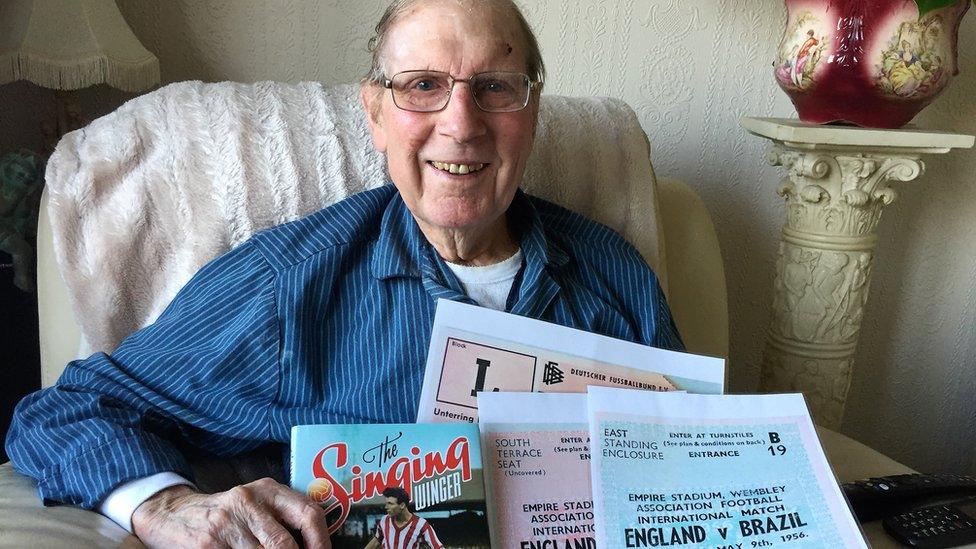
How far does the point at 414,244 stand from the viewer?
3.20 feet

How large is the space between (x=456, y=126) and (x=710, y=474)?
1.48ft

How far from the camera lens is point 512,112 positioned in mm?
932

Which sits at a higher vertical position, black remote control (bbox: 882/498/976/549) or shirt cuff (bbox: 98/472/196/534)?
shirt cuff (bbox: 98/472/196/534)

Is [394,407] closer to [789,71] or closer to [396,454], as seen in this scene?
[396,454]

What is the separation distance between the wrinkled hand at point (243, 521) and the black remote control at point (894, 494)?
61cm

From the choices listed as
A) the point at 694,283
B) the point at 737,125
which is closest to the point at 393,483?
the point at 694,283

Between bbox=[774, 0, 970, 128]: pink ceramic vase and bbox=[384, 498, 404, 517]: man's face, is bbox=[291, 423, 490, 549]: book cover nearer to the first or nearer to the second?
bbox=[384, 498, 404, 517]: man's face

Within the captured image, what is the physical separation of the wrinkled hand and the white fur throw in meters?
0.36

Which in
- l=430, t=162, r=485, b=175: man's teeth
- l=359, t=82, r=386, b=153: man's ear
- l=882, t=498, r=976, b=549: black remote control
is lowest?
l=882, t=498, r=976, b=549: black remote control

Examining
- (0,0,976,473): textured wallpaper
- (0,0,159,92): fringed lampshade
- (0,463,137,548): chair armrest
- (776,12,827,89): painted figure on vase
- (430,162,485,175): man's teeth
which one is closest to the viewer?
(0,463,137,548): chair armrest

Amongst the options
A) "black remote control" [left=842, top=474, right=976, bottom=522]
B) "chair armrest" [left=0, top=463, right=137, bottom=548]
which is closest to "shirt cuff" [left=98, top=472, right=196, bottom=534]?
"chair armrest" [left=0, top=463, right=137, bottom=548]

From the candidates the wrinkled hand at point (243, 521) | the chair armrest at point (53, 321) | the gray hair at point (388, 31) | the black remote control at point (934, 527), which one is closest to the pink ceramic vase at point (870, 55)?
the gray hair at point (388, 31)

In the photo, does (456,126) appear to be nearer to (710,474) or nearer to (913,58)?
(710,474)

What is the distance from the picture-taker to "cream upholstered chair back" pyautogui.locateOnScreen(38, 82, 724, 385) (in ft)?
3.21
